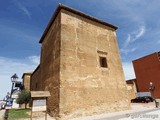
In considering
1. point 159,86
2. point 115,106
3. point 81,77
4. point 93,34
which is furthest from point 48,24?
point 159,86

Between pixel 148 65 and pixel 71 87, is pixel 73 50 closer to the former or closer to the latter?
pixel 71 87

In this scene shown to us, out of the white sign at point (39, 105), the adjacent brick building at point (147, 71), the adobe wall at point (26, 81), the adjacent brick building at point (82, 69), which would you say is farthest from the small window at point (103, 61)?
the adobe wall at point (26, 81)

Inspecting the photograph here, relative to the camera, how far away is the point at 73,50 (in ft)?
31.0

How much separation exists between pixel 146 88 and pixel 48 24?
22016mm

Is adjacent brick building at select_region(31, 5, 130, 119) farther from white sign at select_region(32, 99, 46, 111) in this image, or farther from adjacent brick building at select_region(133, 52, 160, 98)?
adjacent brick building at select_region(133, 52, 160, 98)

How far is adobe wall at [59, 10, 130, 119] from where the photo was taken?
8359mm

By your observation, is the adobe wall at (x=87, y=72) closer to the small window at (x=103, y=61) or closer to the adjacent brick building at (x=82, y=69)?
the adjacent brick building at (x=82, y=69)

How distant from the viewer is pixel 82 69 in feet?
30.6

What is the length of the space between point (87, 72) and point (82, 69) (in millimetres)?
472

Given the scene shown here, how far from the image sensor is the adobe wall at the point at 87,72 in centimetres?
836

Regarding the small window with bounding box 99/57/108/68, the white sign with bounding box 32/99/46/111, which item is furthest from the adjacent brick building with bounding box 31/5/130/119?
the white sign with bounding box 32/99/46/111

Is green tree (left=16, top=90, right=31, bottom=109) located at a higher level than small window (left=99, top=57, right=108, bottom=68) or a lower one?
lower

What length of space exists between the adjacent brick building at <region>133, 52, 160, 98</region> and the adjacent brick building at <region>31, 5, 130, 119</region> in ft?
49.0

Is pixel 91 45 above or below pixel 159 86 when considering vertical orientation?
above
